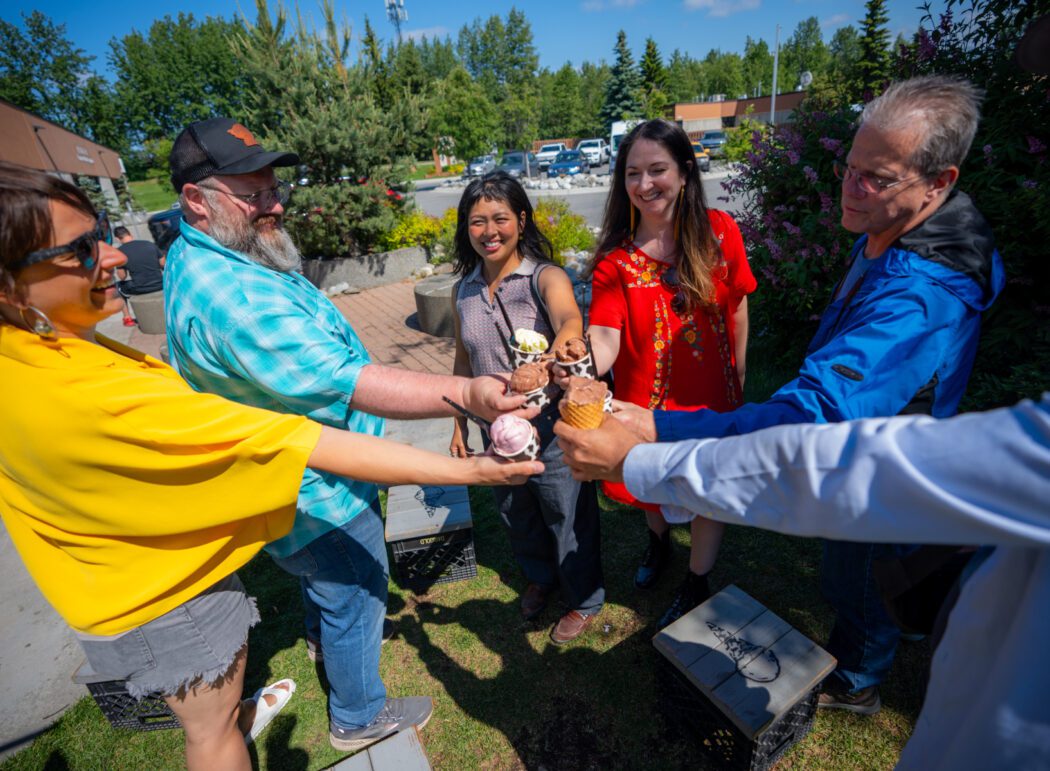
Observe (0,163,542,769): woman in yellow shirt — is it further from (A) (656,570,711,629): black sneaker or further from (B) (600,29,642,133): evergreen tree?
(B) (600,29,642,133): evergreen tree

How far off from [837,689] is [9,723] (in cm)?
451

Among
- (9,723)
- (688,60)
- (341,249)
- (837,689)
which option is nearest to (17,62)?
(341,249)

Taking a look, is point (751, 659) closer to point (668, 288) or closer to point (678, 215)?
point (668, 288)

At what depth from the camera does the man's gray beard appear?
2.11 m

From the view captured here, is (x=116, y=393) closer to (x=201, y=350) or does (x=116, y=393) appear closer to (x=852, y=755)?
(x=201, y=350)

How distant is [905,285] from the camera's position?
1.71m

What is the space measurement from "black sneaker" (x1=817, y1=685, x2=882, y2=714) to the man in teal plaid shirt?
85.8 inches

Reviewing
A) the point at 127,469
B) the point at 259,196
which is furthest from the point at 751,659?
the point at 259,196

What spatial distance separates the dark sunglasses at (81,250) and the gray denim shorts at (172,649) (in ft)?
3.75

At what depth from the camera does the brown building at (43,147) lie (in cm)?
1520

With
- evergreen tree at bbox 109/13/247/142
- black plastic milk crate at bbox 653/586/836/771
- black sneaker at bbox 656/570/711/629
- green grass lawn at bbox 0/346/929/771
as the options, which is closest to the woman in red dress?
black sneaker at bbox 656/570/711/629

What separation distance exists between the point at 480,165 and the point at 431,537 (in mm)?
37432

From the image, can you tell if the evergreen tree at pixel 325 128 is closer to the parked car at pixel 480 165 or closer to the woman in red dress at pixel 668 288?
the woman in red dress at pixel 668 288


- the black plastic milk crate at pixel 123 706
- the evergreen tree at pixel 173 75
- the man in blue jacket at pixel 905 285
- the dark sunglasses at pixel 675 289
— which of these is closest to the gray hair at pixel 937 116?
the man in blue jacket at pixel 905 285
